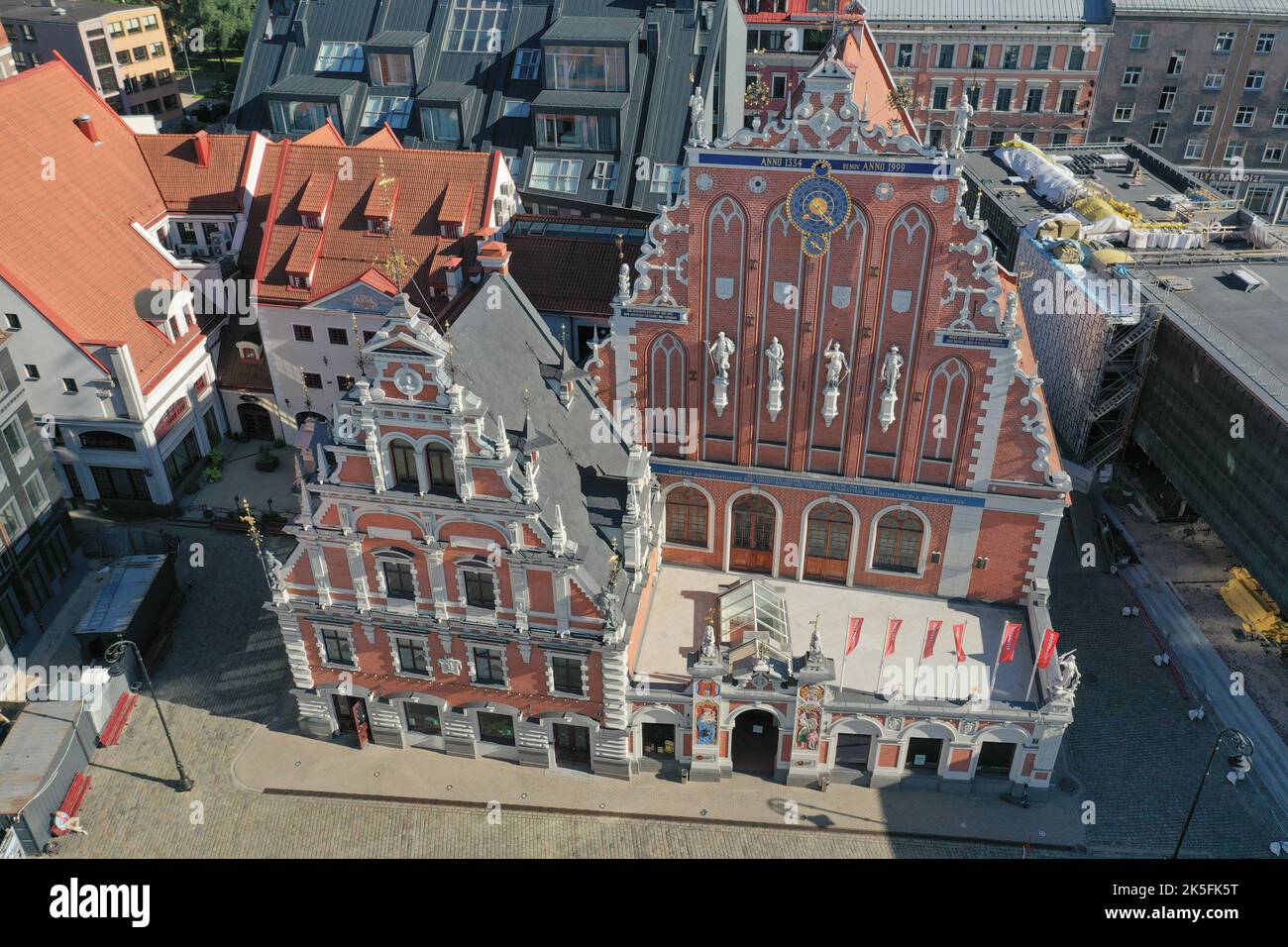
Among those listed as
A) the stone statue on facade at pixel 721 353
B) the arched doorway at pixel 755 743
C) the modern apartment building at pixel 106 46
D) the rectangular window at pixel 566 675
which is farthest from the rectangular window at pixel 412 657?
the modern apartment building at pixel 106 46

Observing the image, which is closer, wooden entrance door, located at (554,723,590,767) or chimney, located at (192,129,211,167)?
wooden entrance door, located at (554,723,590,767)

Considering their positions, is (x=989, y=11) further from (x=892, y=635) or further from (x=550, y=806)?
(x=550, y=806)

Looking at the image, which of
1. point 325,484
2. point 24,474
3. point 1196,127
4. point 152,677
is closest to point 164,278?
point 24,474

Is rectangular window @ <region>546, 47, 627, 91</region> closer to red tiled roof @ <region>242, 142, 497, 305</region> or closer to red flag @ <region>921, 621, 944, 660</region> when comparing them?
red tiled roof @ <region>242, 142, 497, 305</region>

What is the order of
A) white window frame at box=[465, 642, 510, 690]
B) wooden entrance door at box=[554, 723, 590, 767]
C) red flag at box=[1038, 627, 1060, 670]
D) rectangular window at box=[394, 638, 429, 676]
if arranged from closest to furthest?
red flag at box=[1038, 627, 1060, 670], white window frame at box=[465, 642, 510, 690], rectangular window at box=[394, 638, 429, 676], wooden entrance door at box=[554, 723, 590, 767]

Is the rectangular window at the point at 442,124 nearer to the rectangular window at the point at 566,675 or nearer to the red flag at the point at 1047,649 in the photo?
the rectangular window at the point at 566,675

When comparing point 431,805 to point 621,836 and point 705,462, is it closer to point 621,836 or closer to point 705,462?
point 621,836

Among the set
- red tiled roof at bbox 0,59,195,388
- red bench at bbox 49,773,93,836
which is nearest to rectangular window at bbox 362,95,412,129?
red tiled roof at bbox 0,59,195,388
